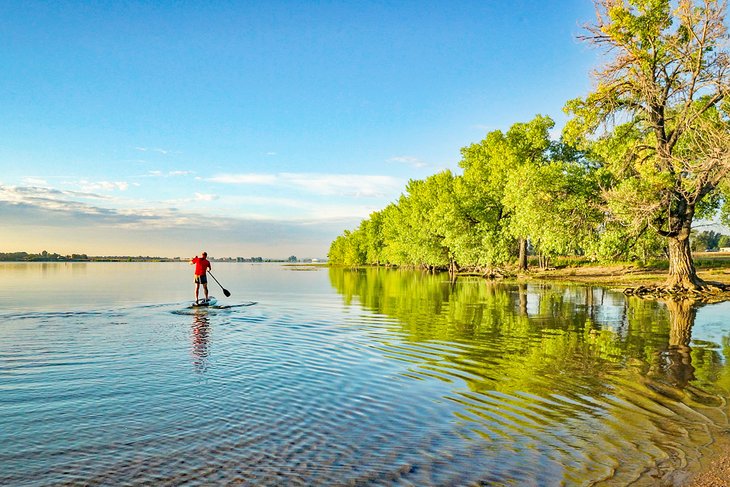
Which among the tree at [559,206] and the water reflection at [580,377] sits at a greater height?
the tree at [559,206]

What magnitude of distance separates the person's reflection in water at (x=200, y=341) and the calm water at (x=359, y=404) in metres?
0.10

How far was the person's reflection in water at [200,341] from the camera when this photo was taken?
13203 millimetres

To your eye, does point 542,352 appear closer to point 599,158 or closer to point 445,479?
point 445,479

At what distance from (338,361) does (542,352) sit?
6.13 metres

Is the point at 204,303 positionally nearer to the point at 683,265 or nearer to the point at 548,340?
the point at 548,340

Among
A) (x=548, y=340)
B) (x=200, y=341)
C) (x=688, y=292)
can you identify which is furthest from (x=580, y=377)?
(x=688, y=292)

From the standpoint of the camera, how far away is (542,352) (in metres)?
15.0

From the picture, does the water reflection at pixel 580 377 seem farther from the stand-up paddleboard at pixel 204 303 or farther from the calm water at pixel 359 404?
the stand-up paddleboard at pixel 204 303

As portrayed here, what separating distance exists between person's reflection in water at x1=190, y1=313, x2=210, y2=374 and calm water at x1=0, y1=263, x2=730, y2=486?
103mm

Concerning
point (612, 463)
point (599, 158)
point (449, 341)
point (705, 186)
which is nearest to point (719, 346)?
point (449, 341)

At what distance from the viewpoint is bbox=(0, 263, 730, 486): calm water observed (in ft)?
21.9

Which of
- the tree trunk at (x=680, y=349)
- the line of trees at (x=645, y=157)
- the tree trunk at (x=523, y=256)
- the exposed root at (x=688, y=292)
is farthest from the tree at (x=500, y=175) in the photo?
the tree trunk at (x=680, y=349)

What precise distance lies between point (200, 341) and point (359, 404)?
906 cm

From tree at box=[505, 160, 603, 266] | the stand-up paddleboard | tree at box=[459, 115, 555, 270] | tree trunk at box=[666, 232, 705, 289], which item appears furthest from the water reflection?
tree at box=[459, 115, 555, 270]
